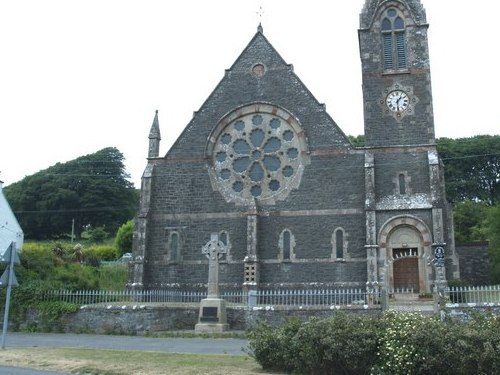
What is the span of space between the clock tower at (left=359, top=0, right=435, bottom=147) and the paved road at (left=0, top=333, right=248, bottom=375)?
1705 centimetres

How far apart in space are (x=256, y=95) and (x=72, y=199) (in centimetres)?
4337

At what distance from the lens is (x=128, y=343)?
17781 mm

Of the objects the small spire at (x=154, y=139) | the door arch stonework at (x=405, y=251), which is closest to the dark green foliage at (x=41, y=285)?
the small spire at (x=154, y=139)

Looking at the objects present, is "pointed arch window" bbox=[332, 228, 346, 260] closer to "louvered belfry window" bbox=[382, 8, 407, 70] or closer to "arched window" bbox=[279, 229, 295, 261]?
"arched window" bbox=[279, 229, 295, 261]

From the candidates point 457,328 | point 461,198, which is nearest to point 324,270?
point 457,328

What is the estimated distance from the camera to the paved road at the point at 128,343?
620 inches

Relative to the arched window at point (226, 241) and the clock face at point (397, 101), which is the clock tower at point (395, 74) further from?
the arched window at point (226, 241)

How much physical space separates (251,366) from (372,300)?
42.3ft

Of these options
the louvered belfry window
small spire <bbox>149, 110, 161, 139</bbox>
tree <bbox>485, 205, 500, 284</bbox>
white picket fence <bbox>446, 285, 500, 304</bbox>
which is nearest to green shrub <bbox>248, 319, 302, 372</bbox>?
white picket fence <bbox>446, 285, 500, 304</bbox>

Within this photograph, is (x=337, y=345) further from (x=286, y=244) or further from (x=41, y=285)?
(x=286, y=244)

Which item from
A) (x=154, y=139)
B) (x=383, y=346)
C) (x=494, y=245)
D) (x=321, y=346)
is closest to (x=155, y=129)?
(x=154, y=139)

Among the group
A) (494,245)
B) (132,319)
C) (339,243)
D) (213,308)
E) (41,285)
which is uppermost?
A: (494,245)

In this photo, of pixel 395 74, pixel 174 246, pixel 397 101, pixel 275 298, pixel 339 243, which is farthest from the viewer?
pixel 395 74

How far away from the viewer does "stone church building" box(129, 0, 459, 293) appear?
28.3m
